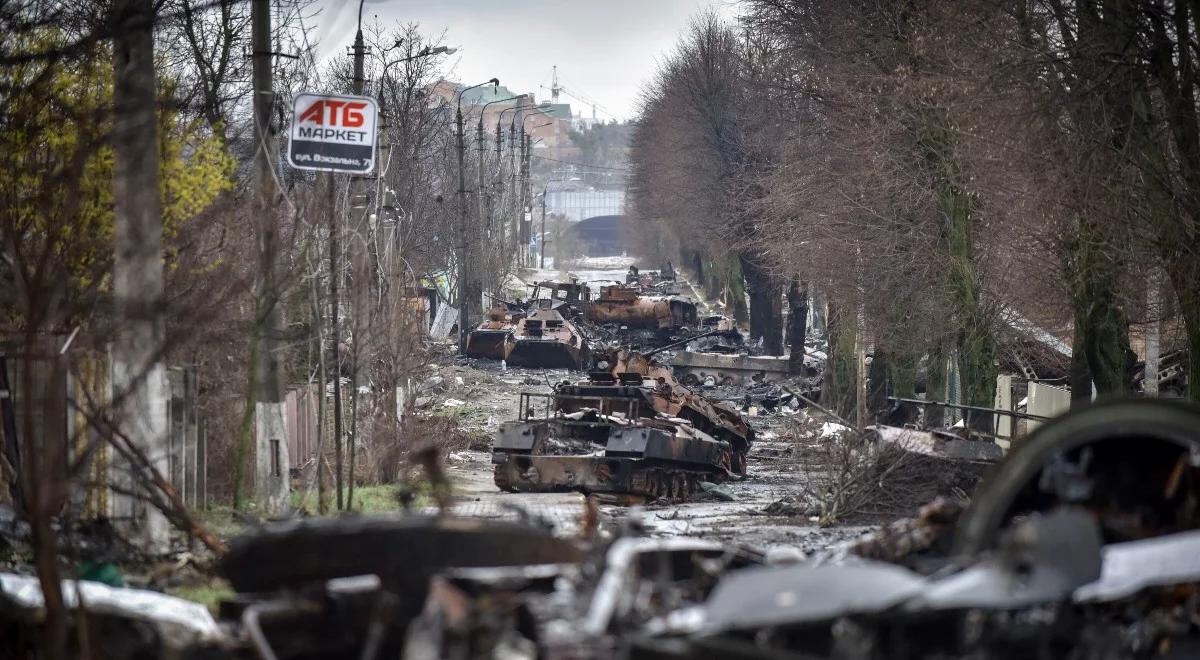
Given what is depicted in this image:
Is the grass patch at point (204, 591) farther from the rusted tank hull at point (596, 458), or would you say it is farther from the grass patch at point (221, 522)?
the rusted tank hull at point (596, 458)

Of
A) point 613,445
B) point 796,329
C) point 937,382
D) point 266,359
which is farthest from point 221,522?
point 796,329

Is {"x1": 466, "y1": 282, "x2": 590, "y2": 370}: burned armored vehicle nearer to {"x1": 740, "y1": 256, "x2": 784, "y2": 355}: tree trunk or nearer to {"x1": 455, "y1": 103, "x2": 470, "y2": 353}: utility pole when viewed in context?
{"x1": 455, "y1": 103, "x2": 470, "y2": 353}: utility pole

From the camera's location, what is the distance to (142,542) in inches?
473

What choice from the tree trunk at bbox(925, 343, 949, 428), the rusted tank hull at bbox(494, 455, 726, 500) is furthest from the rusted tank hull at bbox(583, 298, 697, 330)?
the rusted tank hull at bbox(494, 455, 726, 500)

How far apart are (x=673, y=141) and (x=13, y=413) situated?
4743cm

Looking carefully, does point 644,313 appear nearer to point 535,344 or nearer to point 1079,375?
point 535,344

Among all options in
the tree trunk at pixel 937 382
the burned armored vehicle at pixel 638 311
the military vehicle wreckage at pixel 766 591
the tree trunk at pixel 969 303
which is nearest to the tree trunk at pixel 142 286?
the military vehicle wreckage at pixel 766 591

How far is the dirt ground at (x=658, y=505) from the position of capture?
15.2 meters

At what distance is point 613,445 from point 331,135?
21.1 ft

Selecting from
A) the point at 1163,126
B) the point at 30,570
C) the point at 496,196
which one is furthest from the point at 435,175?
the point at 30,570

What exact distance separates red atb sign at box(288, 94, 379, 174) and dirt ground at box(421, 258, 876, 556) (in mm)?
4026

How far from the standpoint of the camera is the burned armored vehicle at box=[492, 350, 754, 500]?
69.4 feet

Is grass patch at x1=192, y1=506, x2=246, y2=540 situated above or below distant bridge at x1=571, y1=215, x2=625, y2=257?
below

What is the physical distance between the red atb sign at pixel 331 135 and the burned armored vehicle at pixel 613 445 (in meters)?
5.91
